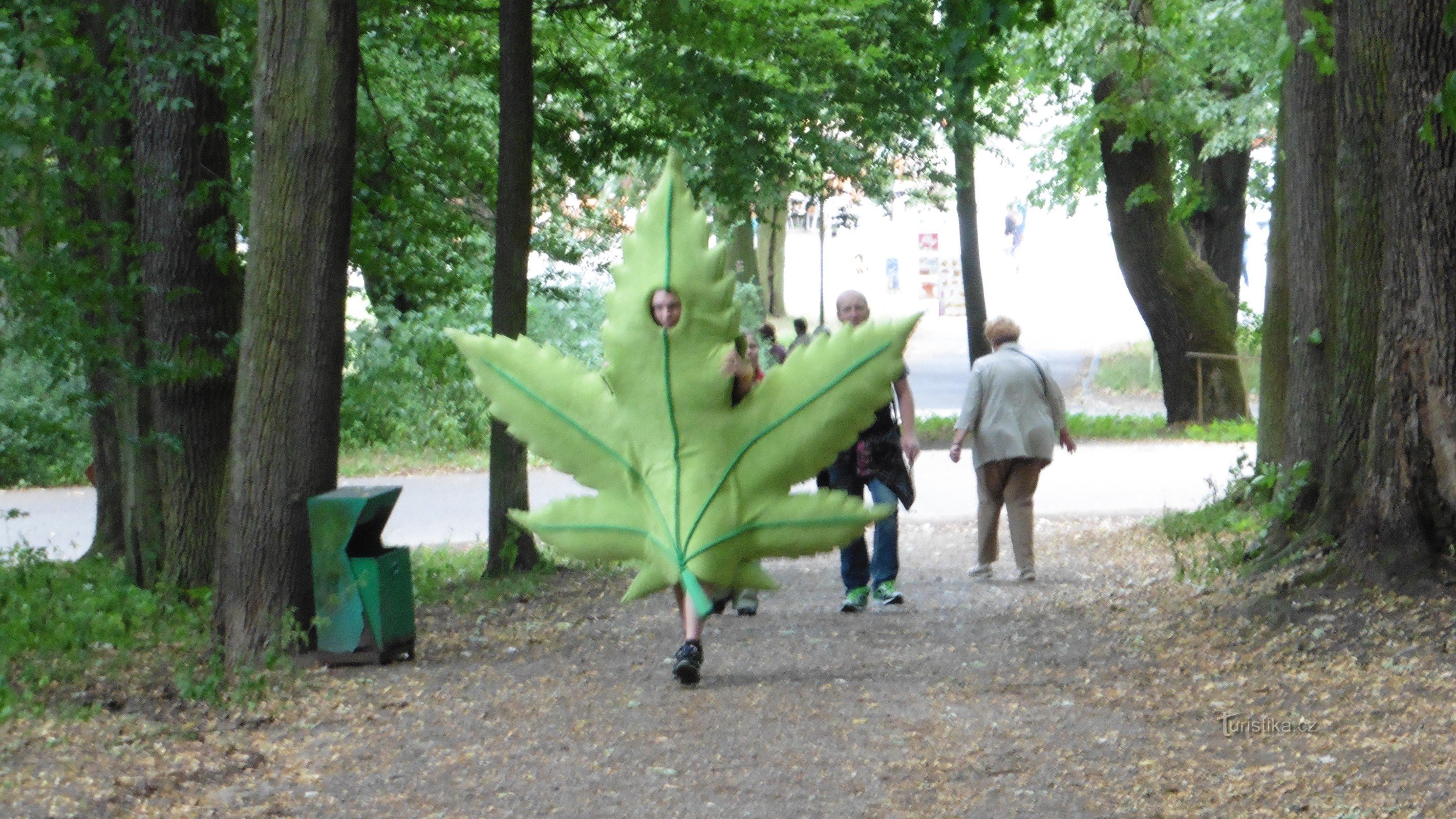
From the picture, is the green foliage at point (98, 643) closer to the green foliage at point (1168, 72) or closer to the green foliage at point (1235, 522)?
the green foliage at point (1235, 522)

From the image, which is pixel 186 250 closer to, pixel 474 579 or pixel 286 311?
pixel 286 311

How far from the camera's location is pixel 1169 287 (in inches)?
903

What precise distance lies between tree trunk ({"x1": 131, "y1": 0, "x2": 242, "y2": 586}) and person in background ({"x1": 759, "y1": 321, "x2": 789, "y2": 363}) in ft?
11.6

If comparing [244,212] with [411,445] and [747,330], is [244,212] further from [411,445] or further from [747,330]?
[747,330]

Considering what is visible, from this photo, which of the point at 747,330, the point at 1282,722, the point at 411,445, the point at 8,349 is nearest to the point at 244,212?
the point at 8,349

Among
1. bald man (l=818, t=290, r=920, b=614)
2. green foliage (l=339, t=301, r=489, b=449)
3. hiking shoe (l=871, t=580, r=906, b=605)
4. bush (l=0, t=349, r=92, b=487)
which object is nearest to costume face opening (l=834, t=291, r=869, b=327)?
bald man (l=818, t=290, r=920, b=614)

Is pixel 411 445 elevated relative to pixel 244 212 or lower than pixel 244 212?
lower

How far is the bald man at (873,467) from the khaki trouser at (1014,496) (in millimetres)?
1714

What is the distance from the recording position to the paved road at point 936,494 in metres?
16.8

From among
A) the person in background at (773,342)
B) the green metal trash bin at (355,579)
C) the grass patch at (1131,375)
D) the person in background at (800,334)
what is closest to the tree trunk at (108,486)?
the green metal trash bin at (355,579)

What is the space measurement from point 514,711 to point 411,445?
18.1 meters

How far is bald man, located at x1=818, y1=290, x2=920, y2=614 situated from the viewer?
9.01 metres

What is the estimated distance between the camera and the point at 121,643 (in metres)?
9.34

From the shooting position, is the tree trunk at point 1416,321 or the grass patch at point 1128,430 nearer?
the tree trunk at point 1416,321
